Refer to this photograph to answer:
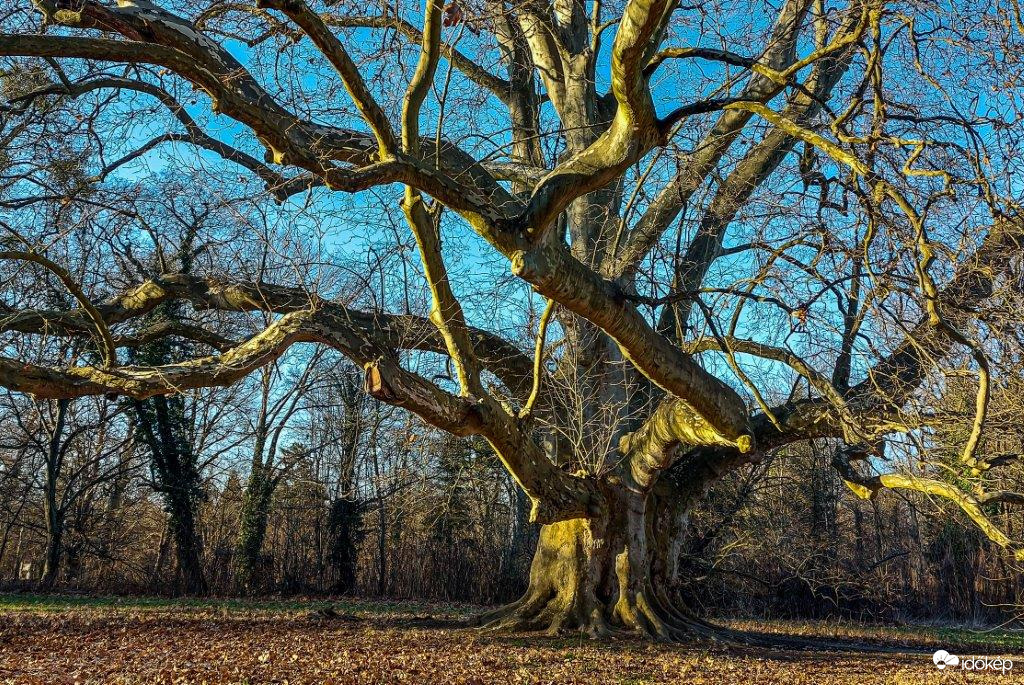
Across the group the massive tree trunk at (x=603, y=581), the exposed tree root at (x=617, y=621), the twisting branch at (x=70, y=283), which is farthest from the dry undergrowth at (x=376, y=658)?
the twisting branch at (x=70, y=283)

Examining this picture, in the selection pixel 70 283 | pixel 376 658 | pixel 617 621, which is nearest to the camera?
pixel 376 658

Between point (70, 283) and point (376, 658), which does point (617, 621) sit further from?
point (70, 283)

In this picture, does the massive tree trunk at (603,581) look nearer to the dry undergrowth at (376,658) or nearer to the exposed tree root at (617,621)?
the exposed tree root at (617,621)

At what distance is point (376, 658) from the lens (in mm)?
6359

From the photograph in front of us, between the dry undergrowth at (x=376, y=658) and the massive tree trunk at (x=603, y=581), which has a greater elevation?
the massive tree trunk at (x=603, y=581)

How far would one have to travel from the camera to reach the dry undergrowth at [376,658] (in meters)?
5.68

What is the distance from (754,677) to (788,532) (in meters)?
11.2

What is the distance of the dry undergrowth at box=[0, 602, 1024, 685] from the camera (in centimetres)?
568

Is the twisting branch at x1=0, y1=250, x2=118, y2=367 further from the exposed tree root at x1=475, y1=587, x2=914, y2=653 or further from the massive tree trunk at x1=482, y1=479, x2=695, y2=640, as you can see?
the massive tree trunk at x1=482, y1=479, x2=695, y2=640

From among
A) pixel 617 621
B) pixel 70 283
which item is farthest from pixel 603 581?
pixel 70 283

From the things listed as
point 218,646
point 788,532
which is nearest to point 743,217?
point 218,646

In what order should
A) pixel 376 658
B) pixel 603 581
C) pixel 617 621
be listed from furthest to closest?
pixel 603 581, pixel 617 621, pixel 376 658

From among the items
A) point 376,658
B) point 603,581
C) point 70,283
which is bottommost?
point 376,658

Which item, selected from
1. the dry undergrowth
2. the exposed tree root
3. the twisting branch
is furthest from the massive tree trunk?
the twisting branch
